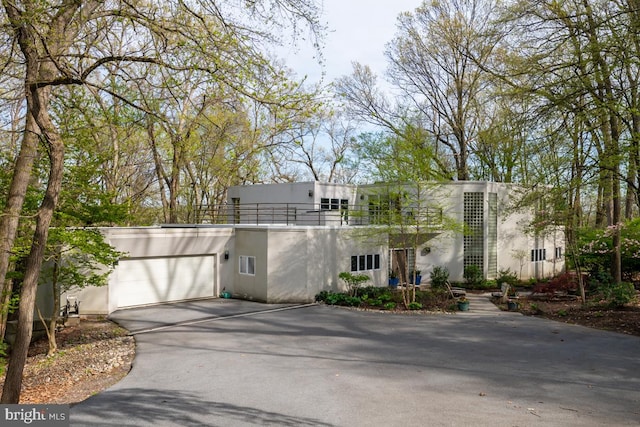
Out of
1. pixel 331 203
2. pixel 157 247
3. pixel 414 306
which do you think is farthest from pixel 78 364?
pixel 331 203

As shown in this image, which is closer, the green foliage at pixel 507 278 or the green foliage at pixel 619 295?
the green foliage at pixel 619 295

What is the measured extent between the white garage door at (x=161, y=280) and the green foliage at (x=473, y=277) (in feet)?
42.2

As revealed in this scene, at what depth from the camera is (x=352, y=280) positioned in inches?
763

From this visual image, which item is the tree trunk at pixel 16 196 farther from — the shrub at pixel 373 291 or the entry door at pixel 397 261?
the entry door at pixel 397 261

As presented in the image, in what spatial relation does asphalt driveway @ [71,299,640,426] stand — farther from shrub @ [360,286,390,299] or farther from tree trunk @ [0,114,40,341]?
shrub @ [360,286,390,299]

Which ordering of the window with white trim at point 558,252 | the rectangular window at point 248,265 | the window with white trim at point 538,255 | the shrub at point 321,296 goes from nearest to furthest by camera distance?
the shrub at point 321,296 < the rectangular window at point 248,265 < the window with white trim at point 538,255 < the window with white trim at point 558,252

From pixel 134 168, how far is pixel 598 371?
27.1 meters

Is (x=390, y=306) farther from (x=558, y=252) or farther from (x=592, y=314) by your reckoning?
(x=558, y=252)

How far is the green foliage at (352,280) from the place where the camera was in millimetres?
19328

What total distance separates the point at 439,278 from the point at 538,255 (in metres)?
9.14

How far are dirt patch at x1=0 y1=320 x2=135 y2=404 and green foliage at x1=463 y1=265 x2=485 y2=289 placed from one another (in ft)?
55.1

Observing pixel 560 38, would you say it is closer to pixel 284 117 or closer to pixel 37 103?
pixel 284 117

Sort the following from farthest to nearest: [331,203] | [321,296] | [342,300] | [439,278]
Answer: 1. [331,203]
2. [439,278]
3. [321,296]
4. [342,300]

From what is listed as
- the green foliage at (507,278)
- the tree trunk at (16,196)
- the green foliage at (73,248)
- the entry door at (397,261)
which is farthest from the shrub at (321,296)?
the tree trunk at (16,196)
